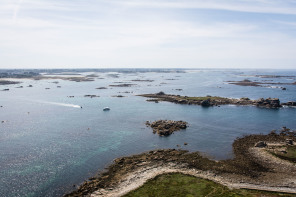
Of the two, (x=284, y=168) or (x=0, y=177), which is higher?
(x=284, y=168)

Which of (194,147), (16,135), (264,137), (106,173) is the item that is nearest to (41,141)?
(16,135)

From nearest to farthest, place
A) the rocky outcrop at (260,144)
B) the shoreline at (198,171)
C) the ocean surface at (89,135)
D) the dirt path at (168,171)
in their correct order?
the dirt path at (168,171) < the shoreline at (198,171) < the ocean surface at (89,135) < the rocky outcrop at (260,144)

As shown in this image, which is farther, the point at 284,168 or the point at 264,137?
the point at 264,137

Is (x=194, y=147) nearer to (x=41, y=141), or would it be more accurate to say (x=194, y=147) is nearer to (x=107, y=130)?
(x=107, y=130)

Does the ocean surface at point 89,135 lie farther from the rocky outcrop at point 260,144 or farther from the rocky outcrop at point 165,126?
the rocky outcrop at point 260,144

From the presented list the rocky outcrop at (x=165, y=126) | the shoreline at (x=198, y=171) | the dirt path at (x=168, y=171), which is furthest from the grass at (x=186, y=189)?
the rocky outcrop at (x=165, y=126)

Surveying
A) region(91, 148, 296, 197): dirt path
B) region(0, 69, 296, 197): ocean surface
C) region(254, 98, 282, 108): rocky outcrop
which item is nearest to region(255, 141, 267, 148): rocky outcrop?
region(0, 69, 296, 197): ocean surface

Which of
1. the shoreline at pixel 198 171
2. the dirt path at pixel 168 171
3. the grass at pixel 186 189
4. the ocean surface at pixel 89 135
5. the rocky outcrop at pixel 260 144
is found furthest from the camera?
the rocky outcrop at pixel 260 144

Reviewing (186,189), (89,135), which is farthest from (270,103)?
(186,189)
